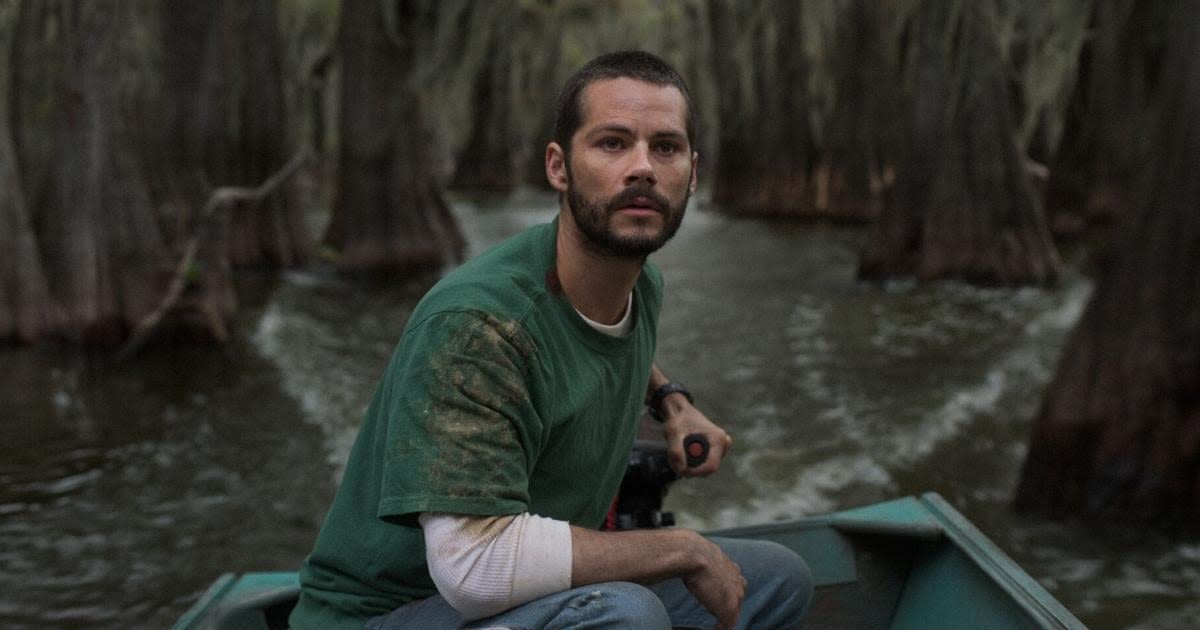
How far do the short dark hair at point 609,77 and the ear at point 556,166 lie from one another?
0.01 meters

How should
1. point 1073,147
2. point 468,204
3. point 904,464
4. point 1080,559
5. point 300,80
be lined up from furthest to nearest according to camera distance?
1. point 468,204
2. point 300,80
3. point 1073,147
4. point 904,464
5. point 1080,559

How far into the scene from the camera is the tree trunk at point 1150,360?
5.66 meters

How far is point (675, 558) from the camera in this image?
2.23 meters

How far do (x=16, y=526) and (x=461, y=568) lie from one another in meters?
5.21

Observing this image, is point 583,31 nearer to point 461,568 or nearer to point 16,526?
point 16,526

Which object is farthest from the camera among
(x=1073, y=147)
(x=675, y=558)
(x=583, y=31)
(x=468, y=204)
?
(x=583, y=31)

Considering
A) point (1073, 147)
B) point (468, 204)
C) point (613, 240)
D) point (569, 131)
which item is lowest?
point (468, 204)

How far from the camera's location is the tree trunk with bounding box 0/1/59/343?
9914 millimetres

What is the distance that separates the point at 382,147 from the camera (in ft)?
51.0

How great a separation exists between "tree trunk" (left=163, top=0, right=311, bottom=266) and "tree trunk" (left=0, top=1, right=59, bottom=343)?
1.51 meters

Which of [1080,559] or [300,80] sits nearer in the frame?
[1080,559]

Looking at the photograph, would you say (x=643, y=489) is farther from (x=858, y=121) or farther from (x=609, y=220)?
(x=858, y=121)

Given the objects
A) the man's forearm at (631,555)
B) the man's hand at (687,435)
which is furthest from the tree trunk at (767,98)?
the man's forearm at (631,555)

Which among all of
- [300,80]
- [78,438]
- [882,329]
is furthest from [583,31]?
[78,438]
